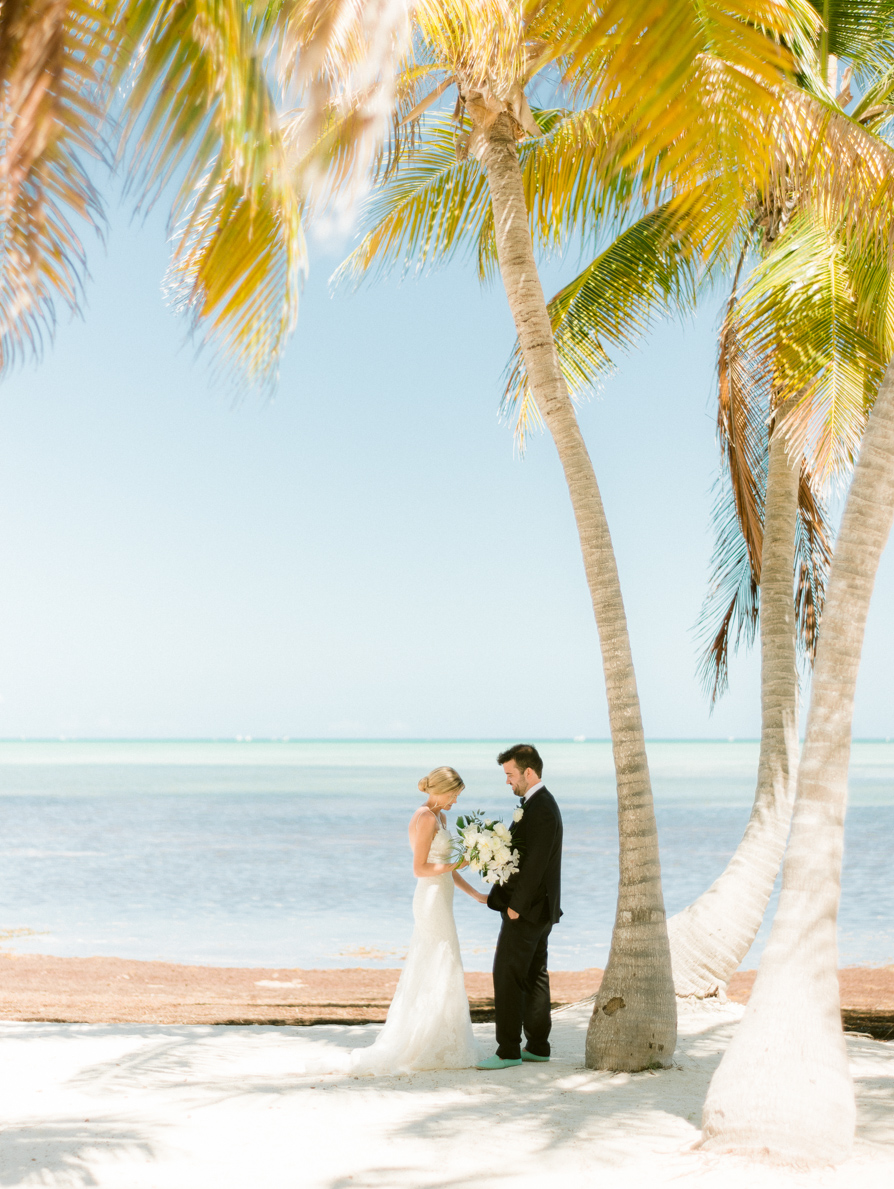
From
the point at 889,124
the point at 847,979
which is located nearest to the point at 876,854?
the point at 847,979

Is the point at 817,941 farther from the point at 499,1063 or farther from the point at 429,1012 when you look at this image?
the point at 429,1012

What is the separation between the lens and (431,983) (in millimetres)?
6098

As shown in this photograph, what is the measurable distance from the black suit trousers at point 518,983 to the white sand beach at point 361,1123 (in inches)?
8.6

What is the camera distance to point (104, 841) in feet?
89.4

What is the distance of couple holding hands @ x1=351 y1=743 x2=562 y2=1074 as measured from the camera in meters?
5.98

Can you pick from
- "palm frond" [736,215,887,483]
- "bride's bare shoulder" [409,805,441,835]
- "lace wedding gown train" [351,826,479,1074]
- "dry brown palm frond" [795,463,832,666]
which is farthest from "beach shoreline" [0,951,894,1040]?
"palm frond" [736,215,887,483]

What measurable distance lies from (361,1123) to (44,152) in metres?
4.33

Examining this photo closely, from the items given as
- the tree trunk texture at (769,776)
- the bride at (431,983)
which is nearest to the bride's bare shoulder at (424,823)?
the bride at (431,983)

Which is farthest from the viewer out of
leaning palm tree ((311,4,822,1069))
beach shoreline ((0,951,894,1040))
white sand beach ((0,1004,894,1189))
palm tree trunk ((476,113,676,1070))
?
beach shoreline ((0,951,894,1040))

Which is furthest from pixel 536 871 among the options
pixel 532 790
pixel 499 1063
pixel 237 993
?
pixel 237 993

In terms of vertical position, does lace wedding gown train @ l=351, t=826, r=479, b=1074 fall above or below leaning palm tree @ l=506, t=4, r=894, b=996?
below

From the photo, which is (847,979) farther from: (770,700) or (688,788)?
(688,788)

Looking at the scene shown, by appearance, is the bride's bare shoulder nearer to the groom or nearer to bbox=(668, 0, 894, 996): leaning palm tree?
the groom

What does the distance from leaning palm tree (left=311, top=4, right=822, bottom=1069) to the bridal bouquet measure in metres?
0.68
